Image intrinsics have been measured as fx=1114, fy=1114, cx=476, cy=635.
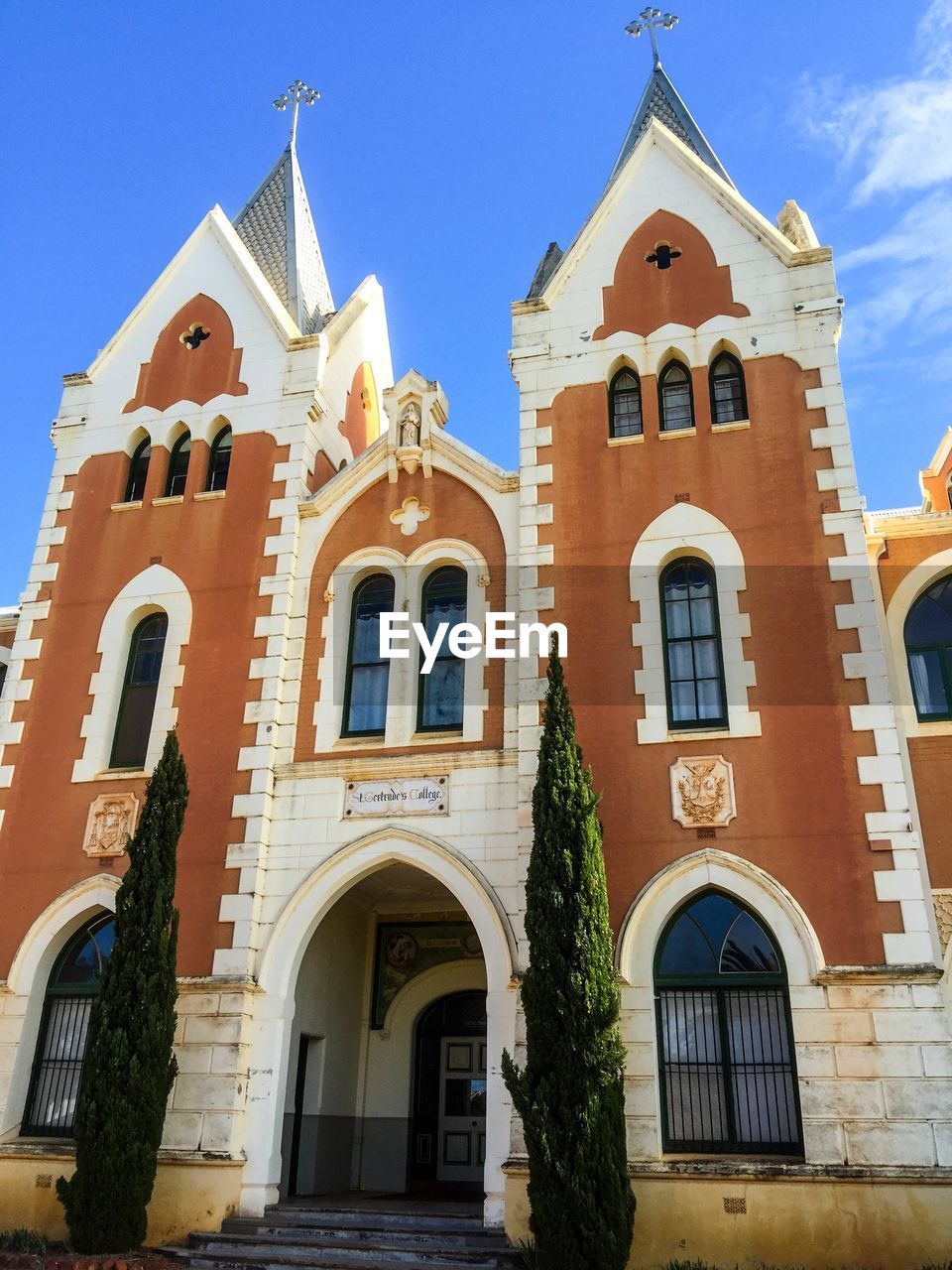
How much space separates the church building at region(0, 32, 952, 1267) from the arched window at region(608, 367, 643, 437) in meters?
0.07

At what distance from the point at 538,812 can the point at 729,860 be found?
7.51 feet

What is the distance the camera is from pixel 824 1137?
440 inches

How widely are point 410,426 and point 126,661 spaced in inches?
215

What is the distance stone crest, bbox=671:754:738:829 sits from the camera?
12.8m

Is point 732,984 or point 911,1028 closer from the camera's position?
point 911,1028

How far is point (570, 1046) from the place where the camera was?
10.9 m

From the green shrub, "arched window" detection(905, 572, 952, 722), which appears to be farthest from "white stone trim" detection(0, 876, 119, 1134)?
"arched window" detection(905, 572, 952, 722)

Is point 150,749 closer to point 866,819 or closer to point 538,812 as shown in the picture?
point 538,812

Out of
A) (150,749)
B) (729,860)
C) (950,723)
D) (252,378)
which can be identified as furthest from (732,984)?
(252,378)

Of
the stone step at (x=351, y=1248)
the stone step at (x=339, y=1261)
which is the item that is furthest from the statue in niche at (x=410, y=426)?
the stone step at (x=339, y=1261)

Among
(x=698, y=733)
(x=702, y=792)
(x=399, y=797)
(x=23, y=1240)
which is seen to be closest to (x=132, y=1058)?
(x=23, y=1240)

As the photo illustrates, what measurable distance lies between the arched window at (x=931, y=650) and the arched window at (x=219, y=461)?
1030cm

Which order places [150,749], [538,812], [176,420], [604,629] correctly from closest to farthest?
[538,812] → [604,629] → [150,749] → [176,420]

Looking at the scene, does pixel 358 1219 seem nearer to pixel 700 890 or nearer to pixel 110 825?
pixel 700 890
